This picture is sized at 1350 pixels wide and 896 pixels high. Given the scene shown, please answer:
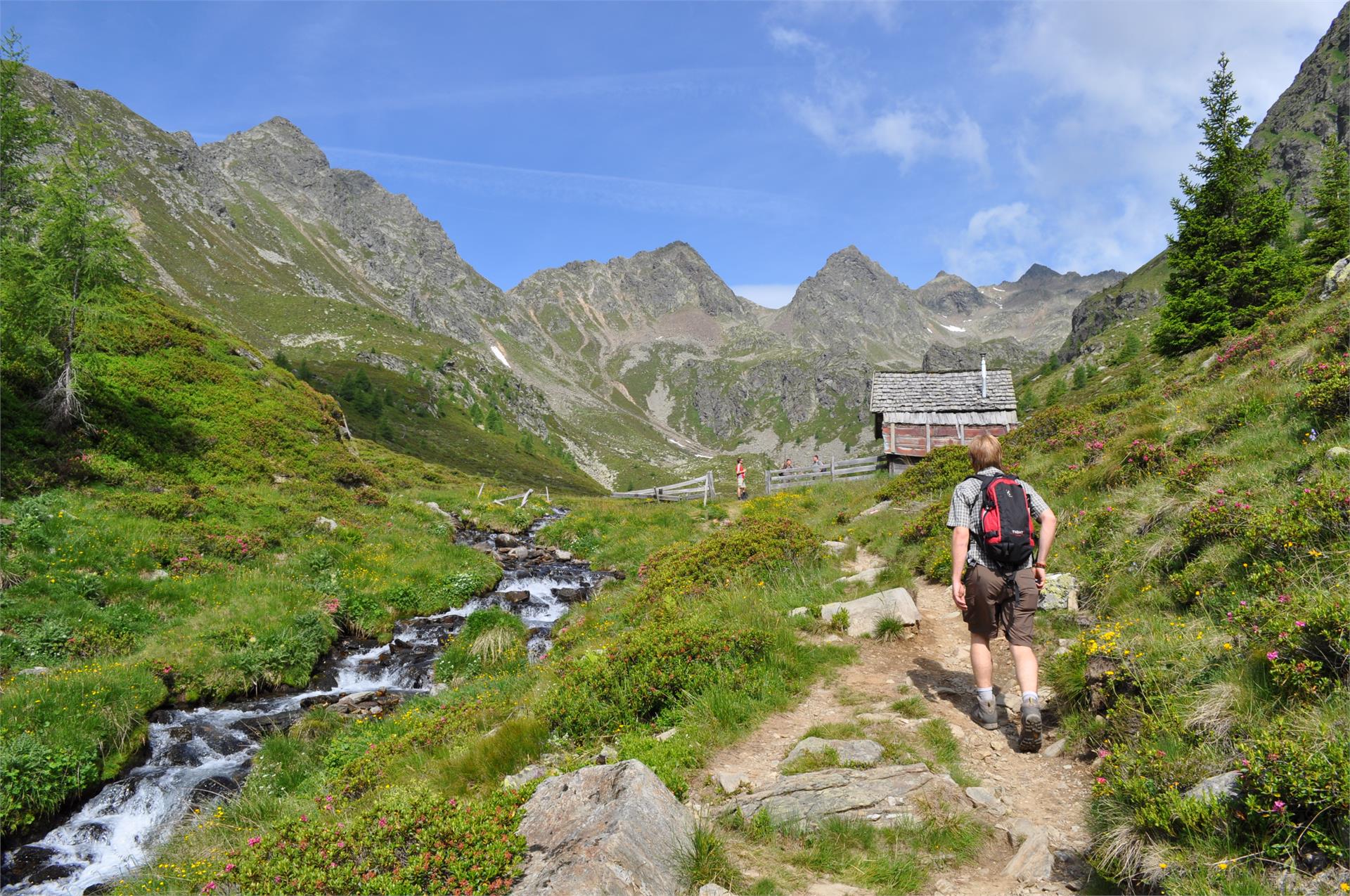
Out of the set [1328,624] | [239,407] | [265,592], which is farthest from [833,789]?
[239,407]

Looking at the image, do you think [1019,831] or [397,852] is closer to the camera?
[397,852]

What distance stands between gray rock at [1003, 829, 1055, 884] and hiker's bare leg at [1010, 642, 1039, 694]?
1.86 meters

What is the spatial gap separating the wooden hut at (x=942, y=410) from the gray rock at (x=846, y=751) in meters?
30.8

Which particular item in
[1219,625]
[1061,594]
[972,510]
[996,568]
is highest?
[972,510]

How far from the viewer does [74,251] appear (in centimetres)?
1878

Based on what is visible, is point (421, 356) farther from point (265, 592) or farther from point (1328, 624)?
point (1328, 624)

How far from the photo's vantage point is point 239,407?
1030 inches

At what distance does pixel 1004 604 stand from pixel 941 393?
32.4 meters

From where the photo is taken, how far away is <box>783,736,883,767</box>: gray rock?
6.22 meters

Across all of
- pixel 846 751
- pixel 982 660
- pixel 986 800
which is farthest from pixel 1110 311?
pixel 986 800

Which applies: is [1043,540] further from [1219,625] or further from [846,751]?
[846,751]

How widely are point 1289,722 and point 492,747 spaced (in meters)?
7.63

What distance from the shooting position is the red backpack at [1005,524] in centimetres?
682

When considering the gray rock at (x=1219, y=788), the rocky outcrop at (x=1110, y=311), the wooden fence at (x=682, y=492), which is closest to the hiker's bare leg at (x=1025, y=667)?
the gray rock at (x=1219, y=788)
